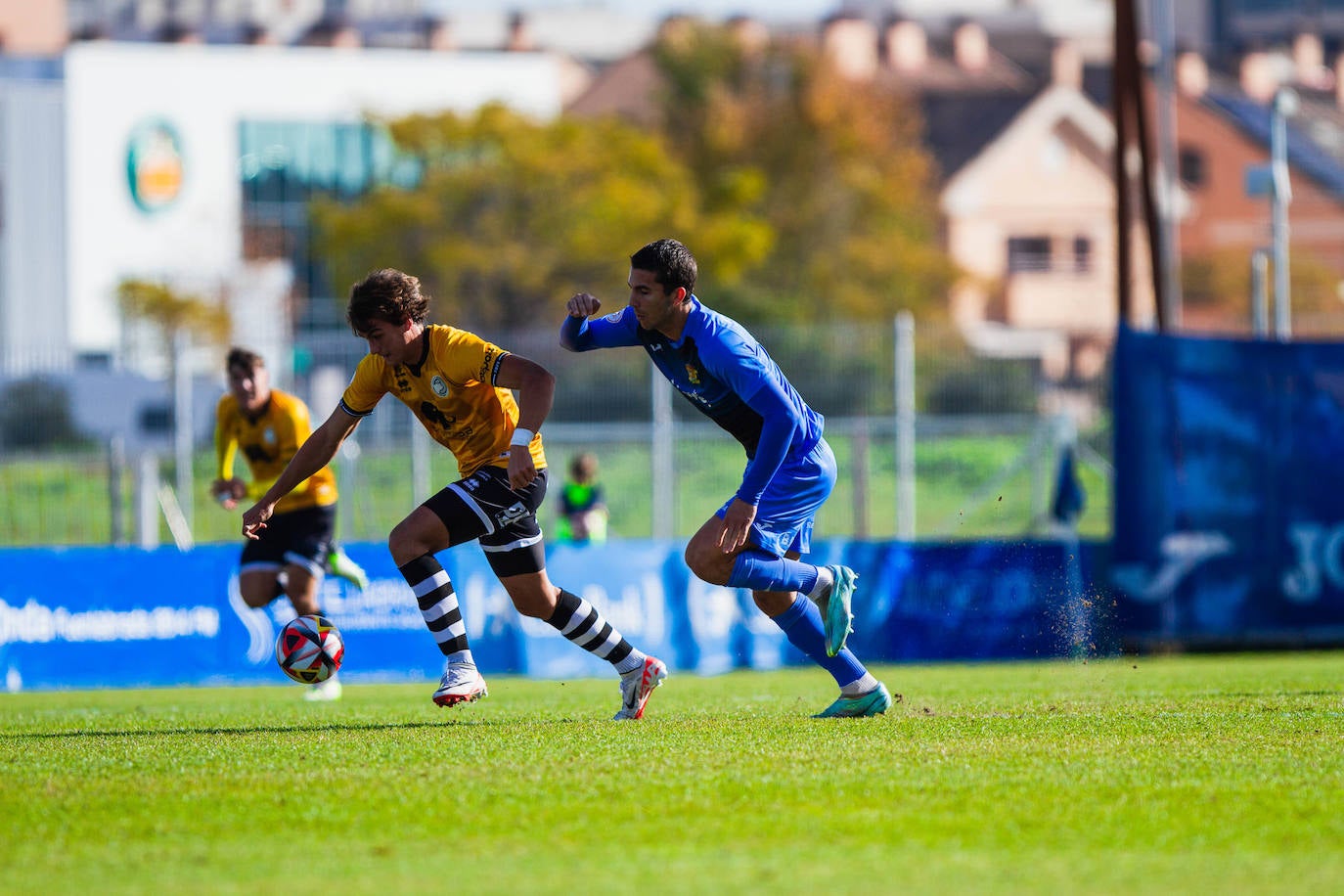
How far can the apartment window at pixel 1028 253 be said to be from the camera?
6347 centimetres

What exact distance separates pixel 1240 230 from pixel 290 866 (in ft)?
214

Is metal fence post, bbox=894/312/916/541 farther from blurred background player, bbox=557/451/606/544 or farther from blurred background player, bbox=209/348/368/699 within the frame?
blurred background player, bbox=209/348/368/699

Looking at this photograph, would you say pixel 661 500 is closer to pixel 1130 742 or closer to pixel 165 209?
pixel 1130 742

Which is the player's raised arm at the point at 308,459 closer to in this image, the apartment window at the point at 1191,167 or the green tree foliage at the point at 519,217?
the green tree foliage at the point at 519,217

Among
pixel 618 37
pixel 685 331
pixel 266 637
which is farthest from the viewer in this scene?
pixel 618 37

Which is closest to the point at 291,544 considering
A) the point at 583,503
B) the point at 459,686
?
the point at 459,686

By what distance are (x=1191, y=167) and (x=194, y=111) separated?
1339 inches

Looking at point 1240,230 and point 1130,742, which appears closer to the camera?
point 1130,742

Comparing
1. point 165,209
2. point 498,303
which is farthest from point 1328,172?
point 165,209

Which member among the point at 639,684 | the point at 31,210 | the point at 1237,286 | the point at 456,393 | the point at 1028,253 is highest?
the point at 31,210

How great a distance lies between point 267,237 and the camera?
5816cm

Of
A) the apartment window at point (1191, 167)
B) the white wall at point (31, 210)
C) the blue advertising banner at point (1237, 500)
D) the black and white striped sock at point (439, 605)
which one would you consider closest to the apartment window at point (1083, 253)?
the apartment window at point (1191, 167)

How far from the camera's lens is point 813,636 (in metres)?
9.00

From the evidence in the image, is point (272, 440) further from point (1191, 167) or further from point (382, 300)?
point (1191, 167)
